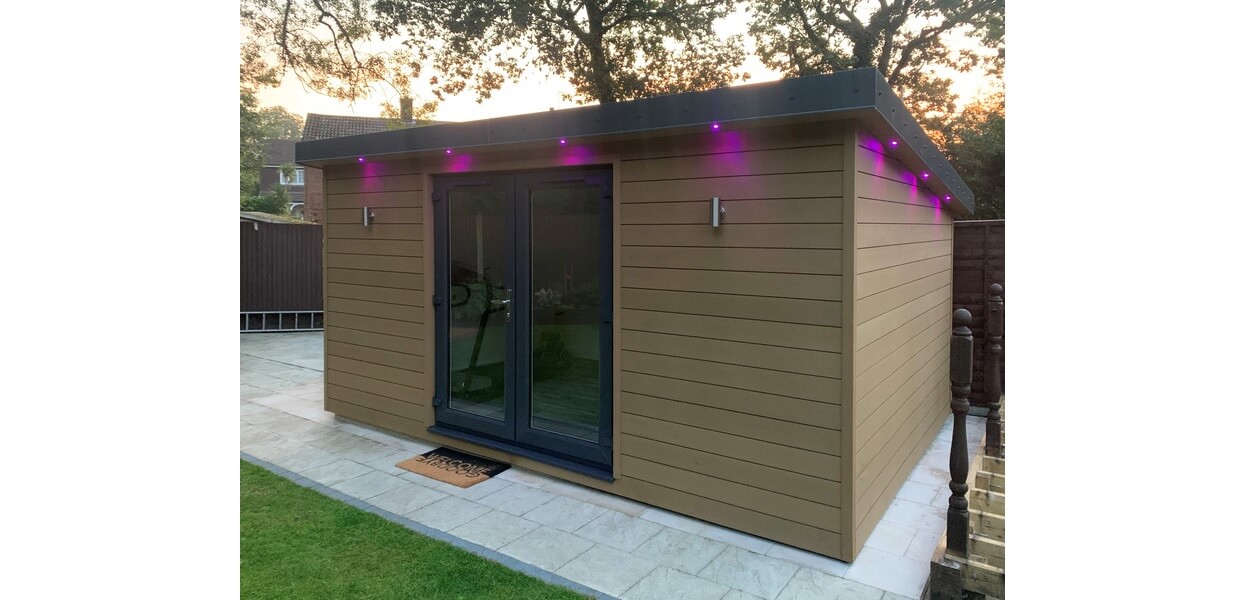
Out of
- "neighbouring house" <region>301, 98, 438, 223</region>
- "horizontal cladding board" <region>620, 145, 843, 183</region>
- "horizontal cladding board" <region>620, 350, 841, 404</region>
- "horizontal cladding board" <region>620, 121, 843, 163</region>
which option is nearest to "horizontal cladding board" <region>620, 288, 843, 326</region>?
"horizontal cladding board" <region>620, 350, 841, 404</region>

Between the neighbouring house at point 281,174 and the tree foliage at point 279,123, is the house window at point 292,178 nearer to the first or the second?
the neighbouring house at point 281,174

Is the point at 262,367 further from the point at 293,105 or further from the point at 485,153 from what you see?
the point at 293,105

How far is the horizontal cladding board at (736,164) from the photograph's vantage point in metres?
3.00

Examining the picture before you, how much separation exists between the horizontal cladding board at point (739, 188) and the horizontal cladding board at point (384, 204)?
5.92ft

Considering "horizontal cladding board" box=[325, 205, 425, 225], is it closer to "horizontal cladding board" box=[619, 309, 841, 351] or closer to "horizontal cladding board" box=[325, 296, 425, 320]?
"horizontal cladding board" box=[325, 296, 425, 320]

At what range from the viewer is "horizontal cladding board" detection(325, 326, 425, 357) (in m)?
4.81

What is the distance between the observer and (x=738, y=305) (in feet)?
10.7

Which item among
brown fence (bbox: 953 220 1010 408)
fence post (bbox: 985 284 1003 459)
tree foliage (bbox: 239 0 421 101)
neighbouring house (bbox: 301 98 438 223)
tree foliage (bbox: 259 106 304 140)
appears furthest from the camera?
neighbouring house (bbox: 301 98 438 223)

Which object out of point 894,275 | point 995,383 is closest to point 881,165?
point 894,275

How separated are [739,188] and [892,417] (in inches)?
59.5

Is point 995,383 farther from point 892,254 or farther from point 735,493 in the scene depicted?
point 735,493

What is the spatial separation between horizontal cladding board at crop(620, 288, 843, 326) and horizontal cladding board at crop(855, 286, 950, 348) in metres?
0.16

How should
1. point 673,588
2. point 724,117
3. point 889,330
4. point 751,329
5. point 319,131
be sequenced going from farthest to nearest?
point 319,131
point 889,330
point 751,329
point 724,117
point 673,588
